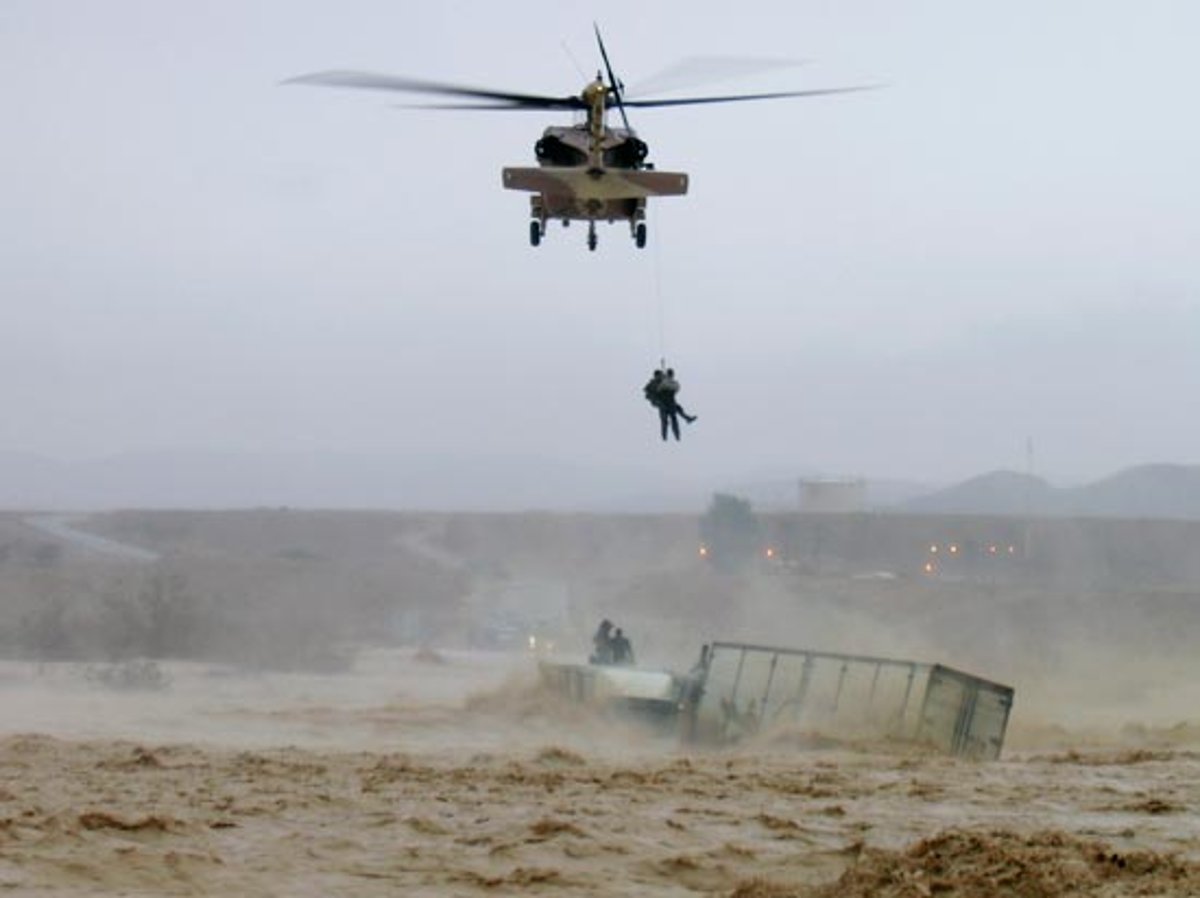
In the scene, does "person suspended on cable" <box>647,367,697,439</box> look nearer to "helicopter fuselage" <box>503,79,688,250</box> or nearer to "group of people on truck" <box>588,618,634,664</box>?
"helicopter fuselage" <box>503,79,688,250</box>

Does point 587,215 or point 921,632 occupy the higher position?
point 587,215

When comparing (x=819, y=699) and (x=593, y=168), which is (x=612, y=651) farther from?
(x=593, y=168)

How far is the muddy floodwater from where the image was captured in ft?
46.4

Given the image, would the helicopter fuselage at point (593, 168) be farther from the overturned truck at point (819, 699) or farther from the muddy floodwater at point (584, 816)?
the overturned truck at point (819, 699)

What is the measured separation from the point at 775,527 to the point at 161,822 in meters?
88.2

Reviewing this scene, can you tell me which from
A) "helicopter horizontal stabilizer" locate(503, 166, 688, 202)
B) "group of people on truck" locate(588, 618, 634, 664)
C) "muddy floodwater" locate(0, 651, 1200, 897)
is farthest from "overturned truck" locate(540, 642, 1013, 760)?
"helicopter horizontal stabilizer" locate(503, 166, 688, 202)

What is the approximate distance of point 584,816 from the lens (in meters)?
17.7

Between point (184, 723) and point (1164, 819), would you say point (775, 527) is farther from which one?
point (1164, 819)

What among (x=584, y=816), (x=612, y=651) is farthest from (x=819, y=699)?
(x=584, y=816)

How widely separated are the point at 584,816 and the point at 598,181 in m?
7.65

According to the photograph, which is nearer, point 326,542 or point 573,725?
point 573,725

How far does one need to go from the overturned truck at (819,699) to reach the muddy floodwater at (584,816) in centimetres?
44

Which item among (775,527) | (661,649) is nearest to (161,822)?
(661,649)

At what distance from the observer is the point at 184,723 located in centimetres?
3475
